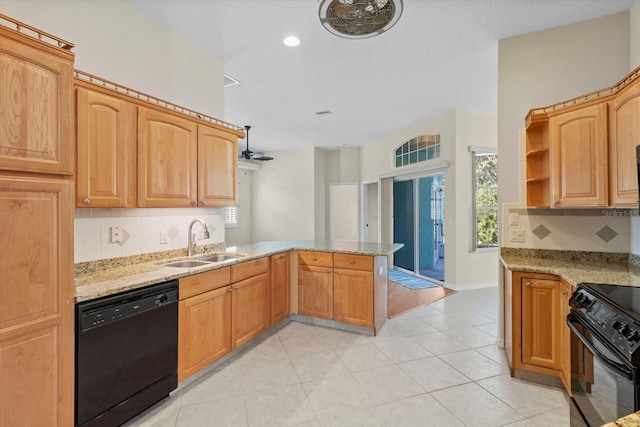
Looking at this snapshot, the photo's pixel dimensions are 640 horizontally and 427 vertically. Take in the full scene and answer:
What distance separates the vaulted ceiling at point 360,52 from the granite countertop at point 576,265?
1.99 metres

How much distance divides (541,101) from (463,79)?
50.1 inches

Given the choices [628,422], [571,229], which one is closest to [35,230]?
[628,422]

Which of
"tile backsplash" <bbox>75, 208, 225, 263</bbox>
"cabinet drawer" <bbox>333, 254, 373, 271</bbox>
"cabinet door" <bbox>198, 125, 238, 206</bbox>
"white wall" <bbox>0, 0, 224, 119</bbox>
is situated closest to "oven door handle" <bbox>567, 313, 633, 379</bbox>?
"cabinet drawer" <bbox>333, 254, 373, 271</bbox>

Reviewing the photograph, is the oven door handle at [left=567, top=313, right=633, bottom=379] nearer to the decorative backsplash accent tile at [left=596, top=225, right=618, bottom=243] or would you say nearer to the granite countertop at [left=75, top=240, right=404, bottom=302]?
the decorative backsplash accent tile at [left=596, top=225, right=618, bottom=243]

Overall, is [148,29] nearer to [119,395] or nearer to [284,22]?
[284,22]

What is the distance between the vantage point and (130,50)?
2471 mm

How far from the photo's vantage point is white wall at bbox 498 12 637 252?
255cm

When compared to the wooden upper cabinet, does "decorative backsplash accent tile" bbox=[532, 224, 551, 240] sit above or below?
below

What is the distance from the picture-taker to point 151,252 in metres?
2.62

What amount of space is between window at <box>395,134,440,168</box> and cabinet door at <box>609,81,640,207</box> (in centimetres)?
330

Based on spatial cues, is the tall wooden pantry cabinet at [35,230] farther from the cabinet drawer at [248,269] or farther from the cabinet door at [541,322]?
the cabinet door at [541,322]

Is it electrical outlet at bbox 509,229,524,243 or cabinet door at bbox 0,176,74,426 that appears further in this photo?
electrical outlet at bbox 509,229,524,243

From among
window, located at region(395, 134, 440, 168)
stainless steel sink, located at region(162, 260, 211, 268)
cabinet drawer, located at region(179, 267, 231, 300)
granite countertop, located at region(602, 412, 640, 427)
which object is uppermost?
window, located at region(395, 134, 440, 168)

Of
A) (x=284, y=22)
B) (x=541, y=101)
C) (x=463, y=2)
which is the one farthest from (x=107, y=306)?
(x=541, y=101)
